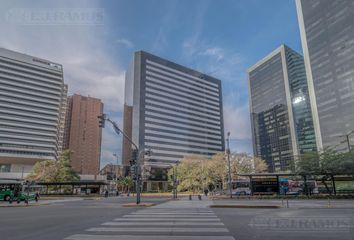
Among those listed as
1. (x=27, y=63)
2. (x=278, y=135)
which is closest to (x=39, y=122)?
(x=27, y=63)

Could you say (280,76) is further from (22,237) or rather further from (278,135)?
(22,237)

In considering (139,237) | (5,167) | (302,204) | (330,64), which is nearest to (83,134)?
(5,167)

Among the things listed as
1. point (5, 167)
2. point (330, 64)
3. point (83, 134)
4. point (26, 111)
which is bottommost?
point (5, 167)

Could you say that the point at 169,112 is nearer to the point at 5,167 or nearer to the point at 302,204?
the point at 5,167

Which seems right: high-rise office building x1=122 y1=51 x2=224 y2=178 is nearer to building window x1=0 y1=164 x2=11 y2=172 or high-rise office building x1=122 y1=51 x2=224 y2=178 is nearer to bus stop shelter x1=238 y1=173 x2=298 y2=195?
building window x1=0 y1=164 x2=11 y2=172

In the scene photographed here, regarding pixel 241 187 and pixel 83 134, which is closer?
pixel 241 187

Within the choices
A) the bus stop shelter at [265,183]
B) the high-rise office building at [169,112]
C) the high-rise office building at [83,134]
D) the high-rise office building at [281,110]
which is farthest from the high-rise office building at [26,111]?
the high-rise office building at [281,110]

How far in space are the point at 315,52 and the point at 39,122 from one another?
131212mm

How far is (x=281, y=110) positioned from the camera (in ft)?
477

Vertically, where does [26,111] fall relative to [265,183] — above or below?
above

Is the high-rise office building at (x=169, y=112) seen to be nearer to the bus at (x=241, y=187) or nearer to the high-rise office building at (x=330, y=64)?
the high-rise office building at (x=330, y=64)

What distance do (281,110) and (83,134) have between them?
130 m

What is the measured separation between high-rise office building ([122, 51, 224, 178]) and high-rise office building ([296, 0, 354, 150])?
187ft

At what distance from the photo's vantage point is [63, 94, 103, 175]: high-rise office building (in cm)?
16050
